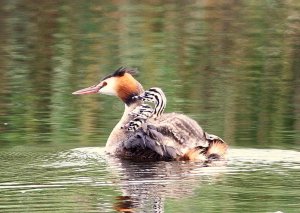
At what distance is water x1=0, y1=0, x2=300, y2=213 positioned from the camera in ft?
30.9

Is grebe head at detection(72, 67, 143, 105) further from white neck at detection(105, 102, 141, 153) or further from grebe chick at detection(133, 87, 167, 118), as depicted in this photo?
grebe chick at detection(133, 87, 167, 118)

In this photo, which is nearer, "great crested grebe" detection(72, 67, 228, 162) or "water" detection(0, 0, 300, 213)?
"water" detection(0, 0, 300, 213)

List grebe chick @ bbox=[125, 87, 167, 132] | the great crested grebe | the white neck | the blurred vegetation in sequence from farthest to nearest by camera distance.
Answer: the blurred vegetation < grebe chick @ bbox=[125, 87, 167, 132] < the white neck < the great crested grebe

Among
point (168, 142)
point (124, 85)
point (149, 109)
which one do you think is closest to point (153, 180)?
point (168, 142)

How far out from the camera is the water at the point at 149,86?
371 inches

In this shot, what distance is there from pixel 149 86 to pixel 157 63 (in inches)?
64.3

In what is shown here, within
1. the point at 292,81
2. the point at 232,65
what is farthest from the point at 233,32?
the point at 292,81

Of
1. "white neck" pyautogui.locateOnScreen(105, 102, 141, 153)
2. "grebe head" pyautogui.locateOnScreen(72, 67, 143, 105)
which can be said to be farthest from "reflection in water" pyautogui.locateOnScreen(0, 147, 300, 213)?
"grebe head" pyautogui.locateOnScreen(72, 67, 143, 105)

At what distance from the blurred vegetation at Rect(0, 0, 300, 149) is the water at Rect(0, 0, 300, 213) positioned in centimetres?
2

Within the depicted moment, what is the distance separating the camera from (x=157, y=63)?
16.9 meters

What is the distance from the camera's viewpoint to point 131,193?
943cm

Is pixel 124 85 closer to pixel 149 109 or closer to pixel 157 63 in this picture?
pixel 149 109

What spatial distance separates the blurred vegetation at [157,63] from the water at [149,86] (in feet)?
0.08

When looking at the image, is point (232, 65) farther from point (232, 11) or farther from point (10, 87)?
point (232, 11)
